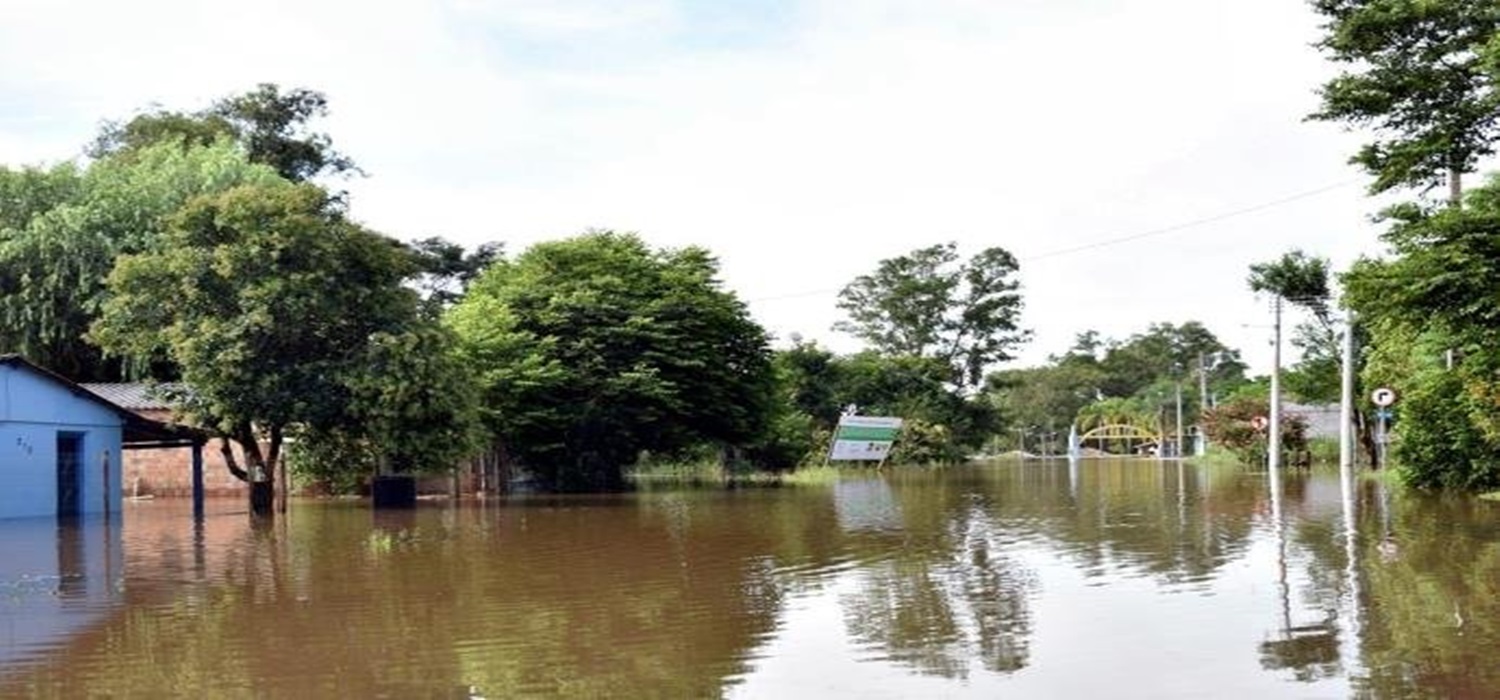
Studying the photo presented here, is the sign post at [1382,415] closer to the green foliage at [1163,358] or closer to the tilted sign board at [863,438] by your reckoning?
the tilted sign board at [863,438]

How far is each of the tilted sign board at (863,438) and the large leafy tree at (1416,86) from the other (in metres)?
36.1

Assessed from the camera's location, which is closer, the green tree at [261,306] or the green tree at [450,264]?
the green tree at [261,306]

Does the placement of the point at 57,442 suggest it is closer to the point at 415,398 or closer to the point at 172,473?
the point at 415,398

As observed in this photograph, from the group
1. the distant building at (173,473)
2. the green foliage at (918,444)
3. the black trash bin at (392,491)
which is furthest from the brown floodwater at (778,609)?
the green foliage at (918,444)

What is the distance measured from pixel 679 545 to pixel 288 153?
4016 cm

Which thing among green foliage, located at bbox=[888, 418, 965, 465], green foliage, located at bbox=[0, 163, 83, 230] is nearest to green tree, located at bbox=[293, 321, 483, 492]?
green foliage, located at bbox=[0, 163, 83, 230]

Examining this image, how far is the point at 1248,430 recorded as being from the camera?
5291 centimetres

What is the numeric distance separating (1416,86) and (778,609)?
15.4 metres

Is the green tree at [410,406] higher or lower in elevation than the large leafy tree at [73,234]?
lower

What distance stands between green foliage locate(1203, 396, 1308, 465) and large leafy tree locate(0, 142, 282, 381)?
3376cm

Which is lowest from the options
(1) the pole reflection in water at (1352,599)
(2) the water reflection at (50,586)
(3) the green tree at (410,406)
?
(1) the pole reflection in water at (1352,599)

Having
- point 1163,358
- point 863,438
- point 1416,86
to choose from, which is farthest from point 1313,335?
point 1163,358

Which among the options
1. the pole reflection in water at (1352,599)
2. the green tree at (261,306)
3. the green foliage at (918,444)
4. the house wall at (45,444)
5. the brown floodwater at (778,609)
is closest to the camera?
the brown floodwater at (778,609)

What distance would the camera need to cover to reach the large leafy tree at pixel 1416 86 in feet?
71.6
